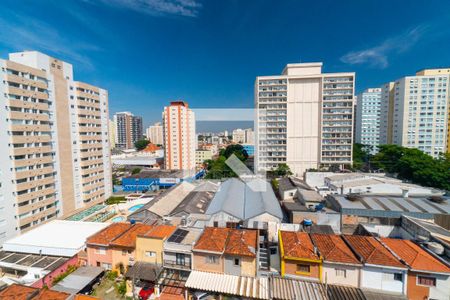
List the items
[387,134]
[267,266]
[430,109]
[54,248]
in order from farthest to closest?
[387,134], [430,109], [54,248], [267,266]

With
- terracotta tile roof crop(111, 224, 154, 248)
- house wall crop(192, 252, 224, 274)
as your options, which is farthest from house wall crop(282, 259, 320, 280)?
terracotta tile roof crop(111, 224, 154, 248)

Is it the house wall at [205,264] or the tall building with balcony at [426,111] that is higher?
the tall building with balcony at [426,111]

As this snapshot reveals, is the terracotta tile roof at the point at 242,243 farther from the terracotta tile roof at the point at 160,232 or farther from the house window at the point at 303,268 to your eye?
the terracotta tile roof at the point at 160,232

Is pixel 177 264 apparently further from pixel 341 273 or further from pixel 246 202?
pixel 246 202

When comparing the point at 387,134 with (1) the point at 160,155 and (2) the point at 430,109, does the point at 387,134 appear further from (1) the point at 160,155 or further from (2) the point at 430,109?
(1) the point at 160,155

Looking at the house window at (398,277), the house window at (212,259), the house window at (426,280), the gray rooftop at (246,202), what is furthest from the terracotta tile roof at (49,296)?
the house window at (426,280)

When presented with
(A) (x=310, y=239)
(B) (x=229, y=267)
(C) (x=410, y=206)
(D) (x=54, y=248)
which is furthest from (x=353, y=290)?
(D) (x=54, y=248)

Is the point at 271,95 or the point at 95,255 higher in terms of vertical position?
the point at 271,95
